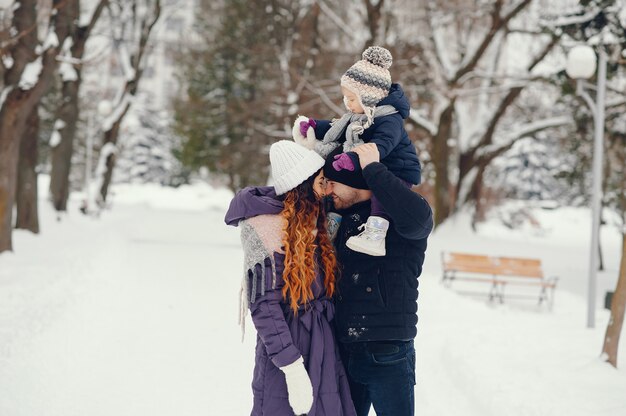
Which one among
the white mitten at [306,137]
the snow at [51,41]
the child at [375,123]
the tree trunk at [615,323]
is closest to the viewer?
the child at [375,123]

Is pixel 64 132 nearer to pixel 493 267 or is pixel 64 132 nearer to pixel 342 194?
pixel 493 267

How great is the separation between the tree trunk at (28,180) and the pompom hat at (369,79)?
1523 centimetres

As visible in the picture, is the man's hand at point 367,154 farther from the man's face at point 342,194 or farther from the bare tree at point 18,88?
the bare tree at point 18,88

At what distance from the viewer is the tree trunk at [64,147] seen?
74.4 feet

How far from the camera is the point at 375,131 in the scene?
3445mm

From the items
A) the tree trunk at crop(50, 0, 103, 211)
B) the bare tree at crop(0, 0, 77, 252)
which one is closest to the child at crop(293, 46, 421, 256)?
the bare tree at crop(0, 0, 77, 252)

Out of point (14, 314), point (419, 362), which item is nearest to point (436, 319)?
point (419, 362)

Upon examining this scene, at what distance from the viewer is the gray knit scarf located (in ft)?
11.3

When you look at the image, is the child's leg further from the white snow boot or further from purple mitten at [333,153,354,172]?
purple mitten at [333,153,354,172]

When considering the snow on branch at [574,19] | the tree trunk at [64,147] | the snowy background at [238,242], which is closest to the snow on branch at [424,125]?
the snowy background at [238,242]

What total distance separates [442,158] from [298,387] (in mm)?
21255

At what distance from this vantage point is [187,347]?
815 cm

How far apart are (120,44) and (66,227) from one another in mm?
8549

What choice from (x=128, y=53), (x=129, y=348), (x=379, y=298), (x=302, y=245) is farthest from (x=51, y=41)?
(x=128, y=53)
